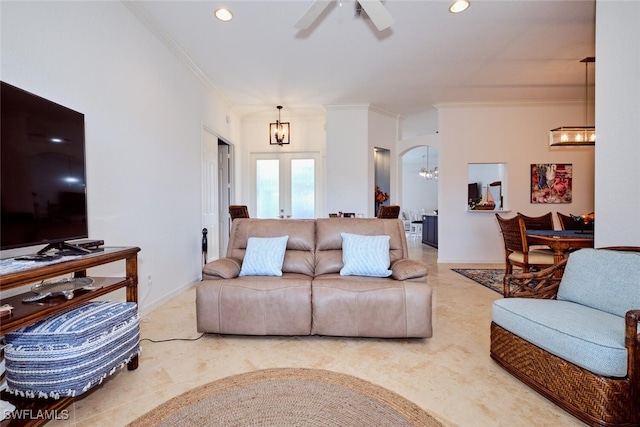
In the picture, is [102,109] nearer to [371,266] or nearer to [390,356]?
[371,266]

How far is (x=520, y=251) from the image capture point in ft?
12.0

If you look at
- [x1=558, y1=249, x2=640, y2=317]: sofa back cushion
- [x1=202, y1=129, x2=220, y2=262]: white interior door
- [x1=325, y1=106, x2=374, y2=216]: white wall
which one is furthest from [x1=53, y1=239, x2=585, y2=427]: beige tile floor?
[x1=325, y1=106, x2=374, y2=216]: white wall

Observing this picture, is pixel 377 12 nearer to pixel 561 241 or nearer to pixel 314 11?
pixel 314 11

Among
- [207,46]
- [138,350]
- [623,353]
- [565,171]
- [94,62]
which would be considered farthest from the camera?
[565,171]

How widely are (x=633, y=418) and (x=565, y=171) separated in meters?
5.37

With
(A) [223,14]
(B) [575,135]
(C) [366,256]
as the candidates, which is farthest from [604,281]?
(A) [223,14]

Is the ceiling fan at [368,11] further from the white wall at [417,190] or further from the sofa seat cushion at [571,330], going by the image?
the white wall at [417,190]

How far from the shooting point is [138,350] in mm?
1877

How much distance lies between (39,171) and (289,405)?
180 cm

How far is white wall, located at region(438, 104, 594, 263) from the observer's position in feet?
17.9

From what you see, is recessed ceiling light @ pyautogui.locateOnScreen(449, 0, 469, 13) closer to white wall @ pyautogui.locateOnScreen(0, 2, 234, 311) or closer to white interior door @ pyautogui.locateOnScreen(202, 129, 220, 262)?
Result: white wall @ pyautogui.locateOnScreen(0, 2, 234, 311)

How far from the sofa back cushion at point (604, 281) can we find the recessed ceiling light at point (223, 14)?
3486 mm

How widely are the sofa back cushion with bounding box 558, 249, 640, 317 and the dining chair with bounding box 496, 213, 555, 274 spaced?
162 cm

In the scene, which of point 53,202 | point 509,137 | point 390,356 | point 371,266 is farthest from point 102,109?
point 509,137
